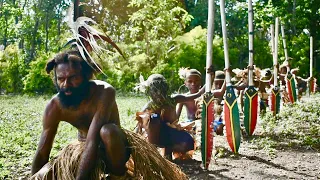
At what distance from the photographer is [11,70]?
15.0m

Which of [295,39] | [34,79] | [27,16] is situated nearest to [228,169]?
[34,79]

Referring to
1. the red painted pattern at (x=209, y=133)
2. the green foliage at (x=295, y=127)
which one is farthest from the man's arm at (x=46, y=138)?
the green foliage at (x=295, y=127)

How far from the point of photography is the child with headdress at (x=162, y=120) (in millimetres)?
4039

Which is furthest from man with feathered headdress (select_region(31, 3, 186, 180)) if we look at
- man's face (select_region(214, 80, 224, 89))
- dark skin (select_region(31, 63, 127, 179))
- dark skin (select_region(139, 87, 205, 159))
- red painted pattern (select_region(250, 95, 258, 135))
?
man's face (select_region(214, 80, 224, 89))

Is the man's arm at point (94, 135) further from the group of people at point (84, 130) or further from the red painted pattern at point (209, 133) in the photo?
the red painted pattern at point (209, 133)

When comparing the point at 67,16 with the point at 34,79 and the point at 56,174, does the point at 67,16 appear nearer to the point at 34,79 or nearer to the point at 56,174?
the point at 56,174

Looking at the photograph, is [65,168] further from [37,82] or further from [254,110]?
[37,82]

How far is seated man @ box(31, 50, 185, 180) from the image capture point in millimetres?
2576

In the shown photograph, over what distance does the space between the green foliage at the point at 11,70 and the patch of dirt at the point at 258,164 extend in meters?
11.3

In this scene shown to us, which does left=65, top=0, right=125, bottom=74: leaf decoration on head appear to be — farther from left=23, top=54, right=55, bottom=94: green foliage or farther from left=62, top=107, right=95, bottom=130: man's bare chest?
left=23, top=54, right=55, bottom=94: green foliage

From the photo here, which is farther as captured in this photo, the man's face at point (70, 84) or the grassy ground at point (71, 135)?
the grassy ground at point (71, 135)

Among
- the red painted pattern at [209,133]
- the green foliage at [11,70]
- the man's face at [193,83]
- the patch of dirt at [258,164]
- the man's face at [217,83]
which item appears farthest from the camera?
the green foliage at [11,70]

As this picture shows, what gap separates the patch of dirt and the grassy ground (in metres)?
0.11

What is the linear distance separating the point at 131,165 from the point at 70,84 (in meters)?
0.71
